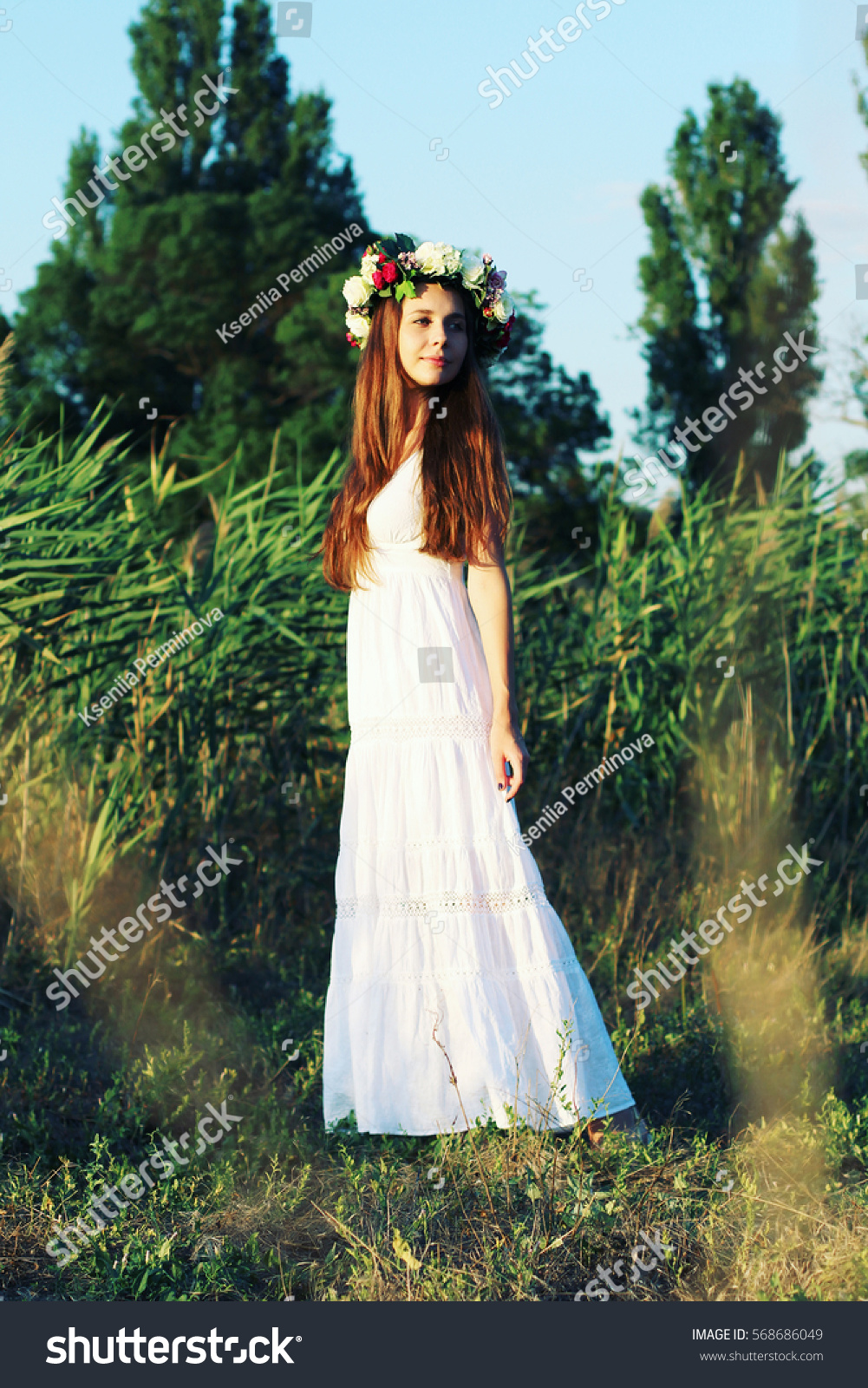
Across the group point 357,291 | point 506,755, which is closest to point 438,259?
point 357,291

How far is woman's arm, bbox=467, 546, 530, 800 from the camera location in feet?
7.88

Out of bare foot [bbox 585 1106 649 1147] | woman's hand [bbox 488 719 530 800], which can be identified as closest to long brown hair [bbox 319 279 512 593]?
woman's hand [bbox 488 719 530 800]

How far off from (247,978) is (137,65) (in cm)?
2255

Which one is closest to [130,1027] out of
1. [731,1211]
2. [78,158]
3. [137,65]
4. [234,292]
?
[731,1211]

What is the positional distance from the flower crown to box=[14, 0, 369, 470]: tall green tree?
1312cm

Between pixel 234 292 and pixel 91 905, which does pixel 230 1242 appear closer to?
pixel 91 905

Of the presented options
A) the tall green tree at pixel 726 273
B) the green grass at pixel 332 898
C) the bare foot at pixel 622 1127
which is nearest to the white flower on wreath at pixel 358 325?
the green grass at pixel 332 898

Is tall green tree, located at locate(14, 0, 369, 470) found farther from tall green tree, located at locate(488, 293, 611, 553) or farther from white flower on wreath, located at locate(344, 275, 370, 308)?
white flower on wreath, located at locate(344, 275, 370, 308)

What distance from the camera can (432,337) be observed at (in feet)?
8.01

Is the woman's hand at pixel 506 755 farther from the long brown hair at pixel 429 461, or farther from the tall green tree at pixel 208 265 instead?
the tall green tree at pixel 208 265

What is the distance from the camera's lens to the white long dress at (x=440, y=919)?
237 cm

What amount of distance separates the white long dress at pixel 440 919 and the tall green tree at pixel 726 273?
17.0 m

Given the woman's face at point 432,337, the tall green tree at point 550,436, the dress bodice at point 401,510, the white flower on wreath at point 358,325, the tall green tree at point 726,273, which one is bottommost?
the dress bodice at point 401,510

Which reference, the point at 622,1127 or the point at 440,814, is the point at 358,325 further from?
the point at 622,1127
